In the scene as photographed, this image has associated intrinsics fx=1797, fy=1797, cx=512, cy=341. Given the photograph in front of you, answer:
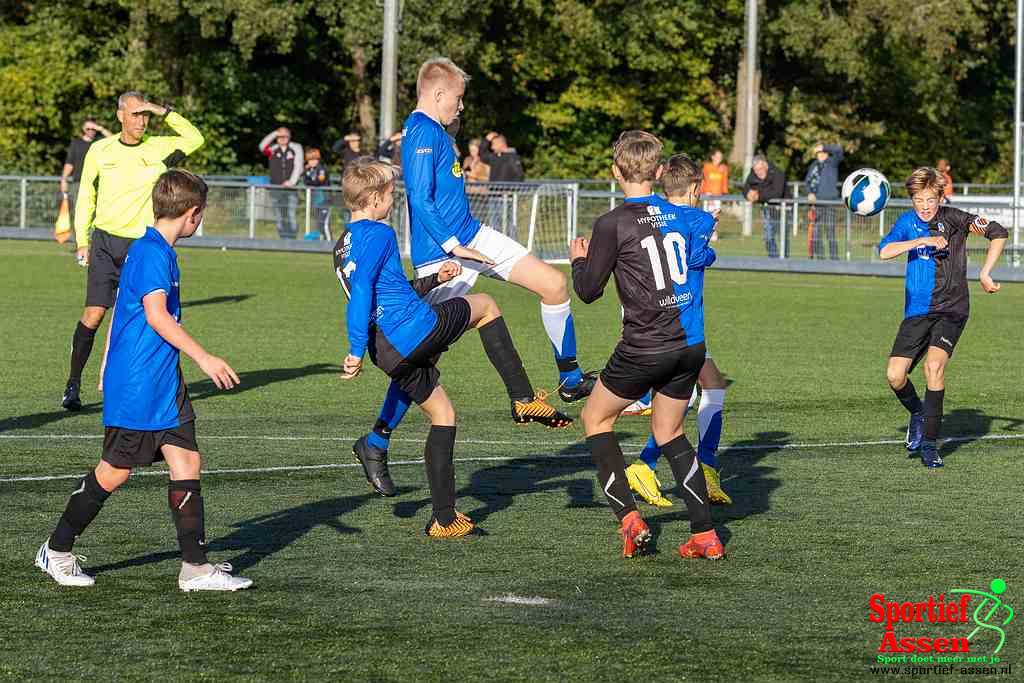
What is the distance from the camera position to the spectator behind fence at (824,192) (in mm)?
29078

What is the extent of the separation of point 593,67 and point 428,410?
45033 mm

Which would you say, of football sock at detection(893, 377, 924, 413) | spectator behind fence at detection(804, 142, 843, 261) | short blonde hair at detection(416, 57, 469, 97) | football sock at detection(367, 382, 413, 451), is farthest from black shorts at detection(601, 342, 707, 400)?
spectator behind fence at detection(804, 142, 843, 261)

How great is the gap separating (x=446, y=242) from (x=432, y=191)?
0.27 metres

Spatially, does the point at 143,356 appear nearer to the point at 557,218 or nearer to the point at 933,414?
the point at 933,414

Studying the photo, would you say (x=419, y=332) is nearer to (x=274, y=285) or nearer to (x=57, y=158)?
(x=274, y=285)

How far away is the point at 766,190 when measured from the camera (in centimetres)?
3062

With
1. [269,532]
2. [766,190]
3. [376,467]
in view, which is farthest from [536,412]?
[766,190]

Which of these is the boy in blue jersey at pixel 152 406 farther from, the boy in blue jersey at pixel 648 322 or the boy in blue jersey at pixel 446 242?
the boy in blue jersey at pixel 446 242

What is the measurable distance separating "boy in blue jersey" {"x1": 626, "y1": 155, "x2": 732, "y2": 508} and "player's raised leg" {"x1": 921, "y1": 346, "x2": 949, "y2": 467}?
1728 mm

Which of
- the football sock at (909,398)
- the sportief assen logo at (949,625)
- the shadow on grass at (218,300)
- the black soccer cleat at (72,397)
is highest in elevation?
the football sock at (909,398)

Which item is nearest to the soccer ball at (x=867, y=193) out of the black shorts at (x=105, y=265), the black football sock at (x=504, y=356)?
the black football sock at (x=504, y=356)

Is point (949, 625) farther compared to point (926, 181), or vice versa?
point (926, 181)

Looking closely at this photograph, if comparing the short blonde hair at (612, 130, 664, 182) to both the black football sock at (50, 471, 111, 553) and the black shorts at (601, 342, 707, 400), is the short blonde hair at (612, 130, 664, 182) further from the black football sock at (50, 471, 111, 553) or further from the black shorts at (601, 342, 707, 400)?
the black football sock at (50, 471, 111, 553)

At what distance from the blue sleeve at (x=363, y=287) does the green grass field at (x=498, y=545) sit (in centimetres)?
94
